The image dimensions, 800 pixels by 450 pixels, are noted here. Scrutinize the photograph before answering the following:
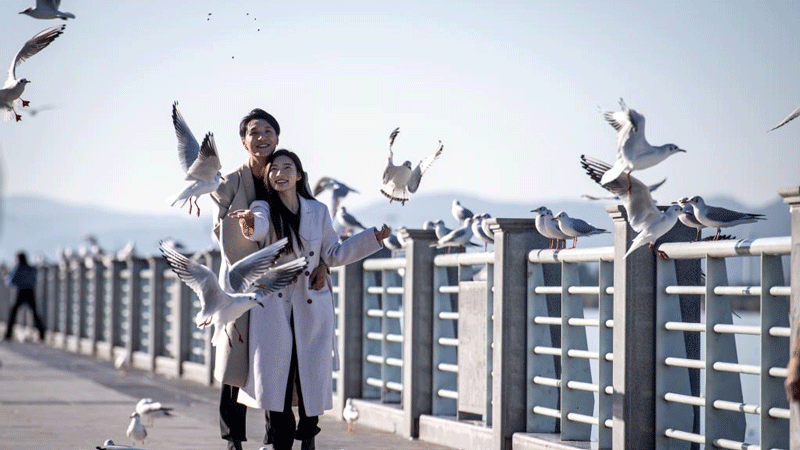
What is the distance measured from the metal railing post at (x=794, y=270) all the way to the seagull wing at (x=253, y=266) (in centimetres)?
255

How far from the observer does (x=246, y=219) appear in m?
8.12

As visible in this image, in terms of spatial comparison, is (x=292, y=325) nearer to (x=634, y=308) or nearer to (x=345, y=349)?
(x=634, y=308)

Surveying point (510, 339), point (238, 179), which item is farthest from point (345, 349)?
point (238, 179)

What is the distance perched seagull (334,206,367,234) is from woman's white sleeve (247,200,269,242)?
8.52 m

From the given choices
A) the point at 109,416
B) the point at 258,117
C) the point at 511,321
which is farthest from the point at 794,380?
the point at 109,416

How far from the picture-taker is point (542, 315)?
33.1 ft

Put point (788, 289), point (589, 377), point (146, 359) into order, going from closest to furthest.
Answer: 1. point (788, 289)
2. point (589, 377)
3. point (146, 359)

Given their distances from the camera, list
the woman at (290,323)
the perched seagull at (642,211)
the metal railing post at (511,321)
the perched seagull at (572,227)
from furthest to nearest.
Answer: the metal railing post at (511,321) < the perched seagull at (572,227) < the woman at (290,323) < the perched seagull at (642,211)

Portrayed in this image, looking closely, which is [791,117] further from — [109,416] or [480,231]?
[109,416]

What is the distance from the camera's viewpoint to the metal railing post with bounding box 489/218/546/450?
32.8 ft

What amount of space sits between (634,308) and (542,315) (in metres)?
1.68

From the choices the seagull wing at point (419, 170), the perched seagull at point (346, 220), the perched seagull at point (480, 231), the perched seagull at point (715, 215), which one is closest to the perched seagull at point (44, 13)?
the perched seagull at point (715, 215)

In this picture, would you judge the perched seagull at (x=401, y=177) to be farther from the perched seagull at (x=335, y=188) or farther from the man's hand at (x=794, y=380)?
the man's hand at (x=794, y=380)

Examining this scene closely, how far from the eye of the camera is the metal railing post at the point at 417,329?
11539 mm
